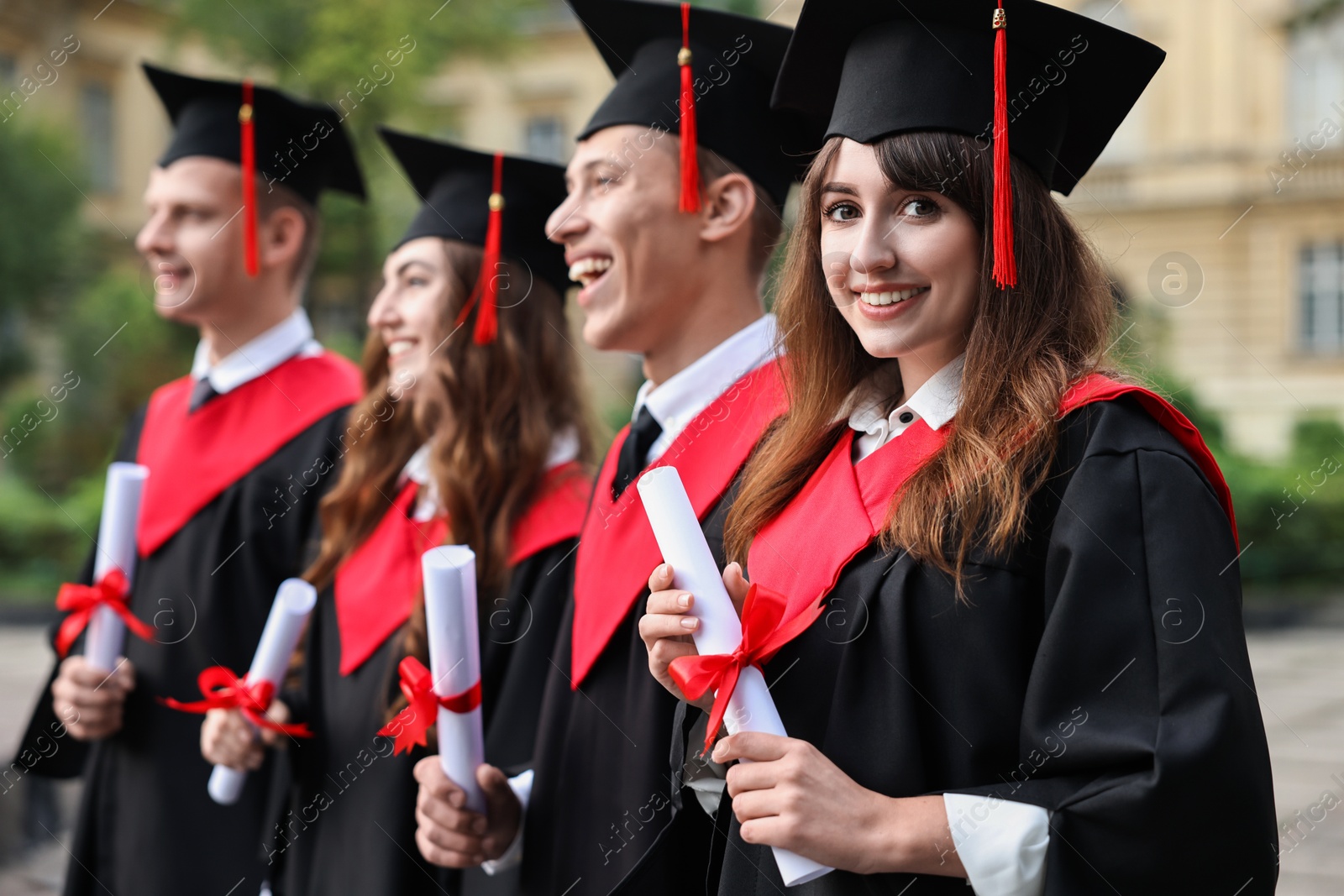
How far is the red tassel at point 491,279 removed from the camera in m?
2.88

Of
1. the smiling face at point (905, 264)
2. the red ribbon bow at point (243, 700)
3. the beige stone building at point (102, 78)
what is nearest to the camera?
the smiling face at point (905, 264)

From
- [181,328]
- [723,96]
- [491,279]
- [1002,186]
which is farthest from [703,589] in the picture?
[181,328]

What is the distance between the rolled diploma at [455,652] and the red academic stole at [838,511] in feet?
1.80

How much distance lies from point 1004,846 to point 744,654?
39cm

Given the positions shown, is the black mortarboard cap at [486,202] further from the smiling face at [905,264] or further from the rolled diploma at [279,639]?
the smiling face at [905,264]

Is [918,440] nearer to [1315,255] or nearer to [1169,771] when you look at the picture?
[1169,771]

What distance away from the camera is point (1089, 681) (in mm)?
1462

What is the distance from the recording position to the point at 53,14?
65.6 feet

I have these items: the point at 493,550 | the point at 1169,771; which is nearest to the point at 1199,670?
the point at 1169,771

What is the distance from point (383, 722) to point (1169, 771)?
1.81m

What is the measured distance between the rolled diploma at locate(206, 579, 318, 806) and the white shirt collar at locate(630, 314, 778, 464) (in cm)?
80

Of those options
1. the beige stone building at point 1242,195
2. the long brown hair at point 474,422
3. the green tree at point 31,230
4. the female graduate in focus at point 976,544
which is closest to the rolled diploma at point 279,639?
the long brown hair at point 474,422

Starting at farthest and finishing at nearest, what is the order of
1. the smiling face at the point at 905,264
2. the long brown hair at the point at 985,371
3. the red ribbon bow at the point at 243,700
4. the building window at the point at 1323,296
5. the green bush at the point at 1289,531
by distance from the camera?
the building window at the point at 1323,296, the green bush at the point at 1289,531, the red ribbon bow at the point at 243,700, the smiling face at the point at 905,264, the long brown hair at the point at 985,371

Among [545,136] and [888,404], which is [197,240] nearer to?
[888,404]
